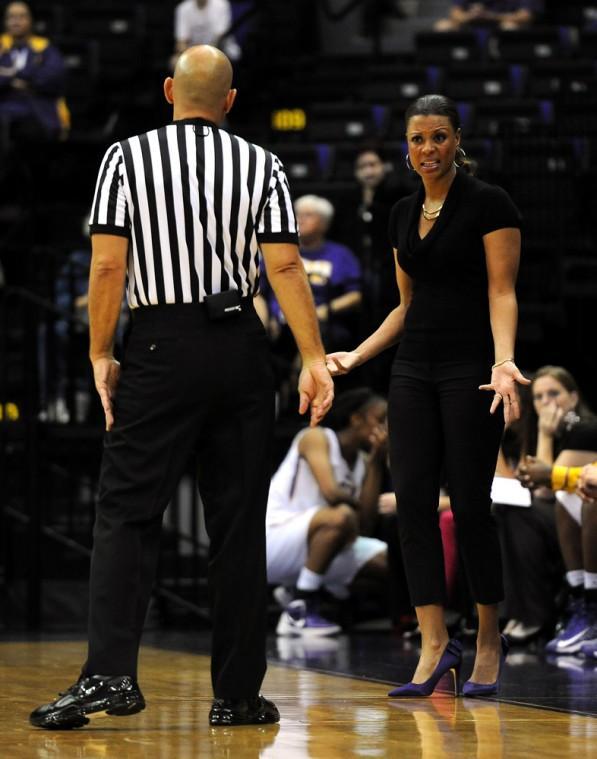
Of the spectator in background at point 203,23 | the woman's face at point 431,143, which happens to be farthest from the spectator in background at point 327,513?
the spectator in background at point 203,23

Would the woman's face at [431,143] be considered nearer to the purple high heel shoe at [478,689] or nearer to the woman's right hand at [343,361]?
the woman's right hand at [343,361]

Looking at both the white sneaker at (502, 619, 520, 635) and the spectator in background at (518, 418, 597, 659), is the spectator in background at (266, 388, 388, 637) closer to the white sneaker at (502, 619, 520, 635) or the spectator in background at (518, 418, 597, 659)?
the white sneaker at (502, 619, 520, 635)

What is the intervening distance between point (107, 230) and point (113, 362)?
0.35 meters

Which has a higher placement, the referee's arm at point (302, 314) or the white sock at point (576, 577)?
the referee's arm at point (302, 314)

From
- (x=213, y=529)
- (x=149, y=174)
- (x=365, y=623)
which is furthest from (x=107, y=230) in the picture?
(x=365, y=623)

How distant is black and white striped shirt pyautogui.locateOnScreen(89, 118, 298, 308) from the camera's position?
4223 mm

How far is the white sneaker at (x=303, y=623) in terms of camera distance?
25.7ft

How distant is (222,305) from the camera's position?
4199 millimetres

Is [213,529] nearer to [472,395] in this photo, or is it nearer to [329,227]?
[472,395]

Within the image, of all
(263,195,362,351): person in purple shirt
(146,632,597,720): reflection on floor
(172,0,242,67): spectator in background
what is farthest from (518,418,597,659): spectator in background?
(172,0,242,67): spectator in background

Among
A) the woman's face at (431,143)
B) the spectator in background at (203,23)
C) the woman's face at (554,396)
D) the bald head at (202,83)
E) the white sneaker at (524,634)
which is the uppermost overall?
the spectator in background at (203,23)

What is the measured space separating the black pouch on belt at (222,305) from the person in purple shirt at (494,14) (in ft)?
36.9

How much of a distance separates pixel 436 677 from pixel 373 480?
10.9ft

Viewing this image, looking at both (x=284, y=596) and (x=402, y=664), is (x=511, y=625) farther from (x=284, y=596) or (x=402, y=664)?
(x=284, y=596)
